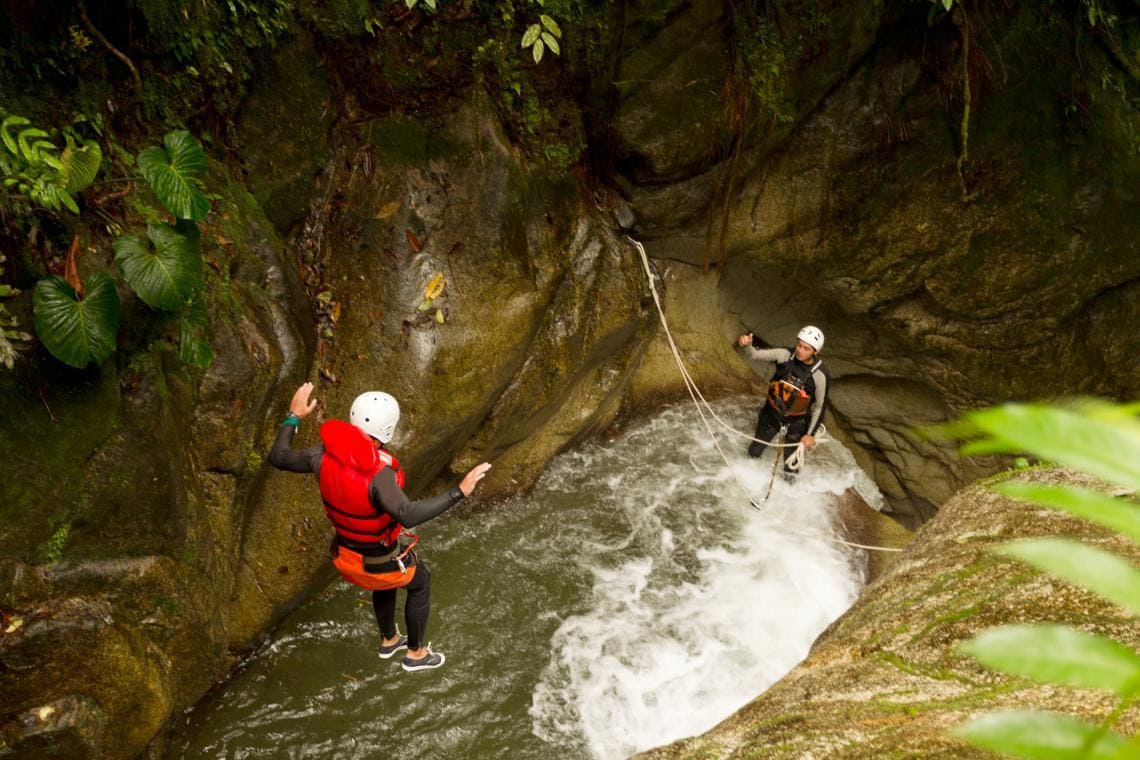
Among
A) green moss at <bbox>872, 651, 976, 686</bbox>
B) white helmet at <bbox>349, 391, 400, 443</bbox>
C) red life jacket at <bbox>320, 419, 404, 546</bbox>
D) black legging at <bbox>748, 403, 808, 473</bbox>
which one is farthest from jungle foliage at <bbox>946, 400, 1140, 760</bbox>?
black legging at <bbox>748, 403, 808, 473</bbox>

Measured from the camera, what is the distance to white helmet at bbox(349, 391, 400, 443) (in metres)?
3.81

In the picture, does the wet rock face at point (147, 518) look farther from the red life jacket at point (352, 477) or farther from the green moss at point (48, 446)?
the red life jacket at point (352, 477)

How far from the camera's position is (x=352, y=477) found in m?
3.67

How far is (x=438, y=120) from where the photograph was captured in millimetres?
5703

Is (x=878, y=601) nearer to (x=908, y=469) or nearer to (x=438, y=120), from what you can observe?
(x=438, y=120)

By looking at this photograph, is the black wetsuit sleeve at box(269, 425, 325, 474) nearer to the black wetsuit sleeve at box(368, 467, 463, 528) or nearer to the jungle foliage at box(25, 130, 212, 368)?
the black wetsuit sleeve at box(368, 467, 463, 528)

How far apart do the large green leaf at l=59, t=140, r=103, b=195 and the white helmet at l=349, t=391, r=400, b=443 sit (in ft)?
5.39

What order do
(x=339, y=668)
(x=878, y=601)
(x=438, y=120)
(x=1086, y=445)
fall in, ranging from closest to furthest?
(x=1086, y=445) < (x=878, y=601) < (x=339, y=668) < (x=438, y=120)

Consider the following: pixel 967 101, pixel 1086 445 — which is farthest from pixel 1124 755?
pixel 967 101

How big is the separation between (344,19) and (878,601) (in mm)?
5238

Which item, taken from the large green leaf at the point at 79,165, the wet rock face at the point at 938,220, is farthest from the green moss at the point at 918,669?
the wet rock face at the point at 938,220

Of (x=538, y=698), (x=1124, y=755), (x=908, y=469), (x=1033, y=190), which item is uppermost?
(x=1033, y=190)

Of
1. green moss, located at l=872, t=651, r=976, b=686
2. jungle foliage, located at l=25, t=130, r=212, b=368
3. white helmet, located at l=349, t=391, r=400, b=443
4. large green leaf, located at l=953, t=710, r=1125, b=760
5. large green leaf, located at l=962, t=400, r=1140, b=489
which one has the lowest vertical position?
green moss, located at l=872, t=651, r=976, b=686

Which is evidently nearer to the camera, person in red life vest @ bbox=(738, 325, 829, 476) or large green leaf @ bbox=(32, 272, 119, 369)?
large green leaf @ bbox=(32, 272, 119, 369)
